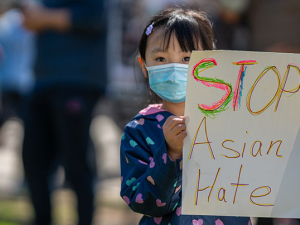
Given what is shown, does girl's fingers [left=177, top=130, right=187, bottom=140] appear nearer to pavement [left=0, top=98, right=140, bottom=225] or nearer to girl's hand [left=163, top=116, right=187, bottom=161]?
girl's hand [left=163, top=116, right=187, bottom=161]

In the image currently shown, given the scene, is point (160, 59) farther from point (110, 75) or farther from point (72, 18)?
point (110, 75)

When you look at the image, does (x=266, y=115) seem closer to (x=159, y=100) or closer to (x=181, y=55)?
(x=181, y=55)

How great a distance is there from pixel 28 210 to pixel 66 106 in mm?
1872

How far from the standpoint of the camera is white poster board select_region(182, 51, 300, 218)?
1.73 m

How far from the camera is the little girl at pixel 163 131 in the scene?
1764 mm

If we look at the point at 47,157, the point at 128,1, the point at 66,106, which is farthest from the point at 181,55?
the point at 128,1

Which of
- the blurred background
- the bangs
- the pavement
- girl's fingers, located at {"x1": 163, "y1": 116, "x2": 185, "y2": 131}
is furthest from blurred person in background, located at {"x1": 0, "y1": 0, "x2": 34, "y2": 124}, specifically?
girl's fingers, located at {"x1": 163, "y1": 116, "x2": 185, "y2": 131}

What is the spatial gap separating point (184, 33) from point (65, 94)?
1.57m

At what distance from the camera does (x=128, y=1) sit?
741 centimetres

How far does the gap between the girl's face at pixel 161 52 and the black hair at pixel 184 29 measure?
1 cm

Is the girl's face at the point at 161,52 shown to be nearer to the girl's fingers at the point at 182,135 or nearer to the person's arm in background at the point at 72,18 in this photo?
the girl's fingers at the point at 182,135

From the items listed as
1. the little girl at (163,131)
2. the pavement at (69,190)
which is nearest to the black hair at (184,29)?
the little girl at (163,131)

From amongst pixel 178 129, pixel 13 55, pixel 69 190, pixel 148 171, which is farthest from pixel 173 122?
pixel 13 55

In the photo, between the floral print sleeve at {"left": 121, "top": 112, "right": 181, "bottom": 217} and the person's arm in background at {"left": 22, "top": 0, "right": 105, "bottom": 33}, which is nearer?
the floral print sleeve at {"left": 121, "top": 112, "right": 181, "bottom": 217}
